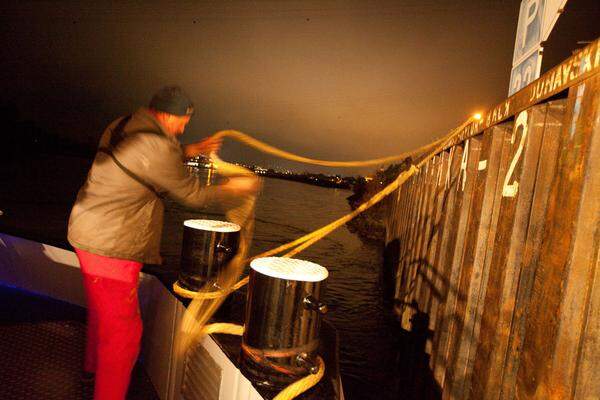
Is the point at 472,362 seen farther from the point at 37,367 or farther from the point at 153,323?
the point at 37,367

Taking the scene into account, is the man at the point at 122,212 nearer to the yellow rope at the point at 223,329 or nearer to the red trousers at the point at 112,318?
the red trousers at the point at 112,318

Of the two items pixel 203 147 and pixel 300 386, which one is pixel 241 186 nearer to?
pixel 203 147

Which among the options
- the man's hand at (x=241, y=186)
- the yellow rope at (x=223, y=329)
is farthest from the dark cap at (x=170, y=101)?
the yellow rope at (x=223, y=329)

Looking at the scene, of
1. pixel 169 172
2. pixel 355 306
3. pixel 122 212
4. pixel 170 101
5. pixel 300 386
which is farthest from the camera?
pixel 355 306

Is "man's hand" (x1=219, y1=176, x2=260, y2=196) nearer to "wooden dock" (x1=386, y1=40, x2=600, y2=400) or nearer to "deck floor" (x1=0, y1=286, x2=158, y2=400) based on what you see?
"wooden dock" (x1=386, y1=40, x2=600, y2=400)

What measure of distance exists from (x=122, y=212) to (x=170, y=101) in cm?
93

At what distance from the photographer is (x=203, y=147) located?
11.0ft

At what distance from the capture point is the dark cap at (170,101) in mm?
2791

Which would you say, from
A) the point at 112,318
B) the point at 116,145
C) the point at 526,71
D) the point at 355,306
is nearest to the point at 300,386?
the point at 112,318

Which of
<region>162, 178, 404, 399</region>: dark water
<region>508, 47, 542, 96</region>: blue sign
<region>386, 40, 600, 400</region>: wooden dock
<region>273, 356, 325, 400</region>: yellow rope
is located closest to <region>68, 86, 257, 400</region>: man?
<region>162, 178, 404, 399</region>: dark water

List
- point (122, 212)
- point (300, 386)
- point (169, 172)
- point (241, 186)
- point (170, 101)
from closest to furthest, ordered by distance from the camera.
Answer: point (300, 386) → point (169, 172) → point (122, 212) → point (170, 101) → point (241, 186)

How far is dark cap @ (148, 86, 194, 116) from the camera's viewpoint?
2.79 m

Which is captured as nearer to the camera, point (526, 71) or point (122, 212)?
point (122, 212)

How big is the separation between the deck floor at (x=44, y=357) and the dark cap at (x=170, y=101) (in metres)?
2.59
